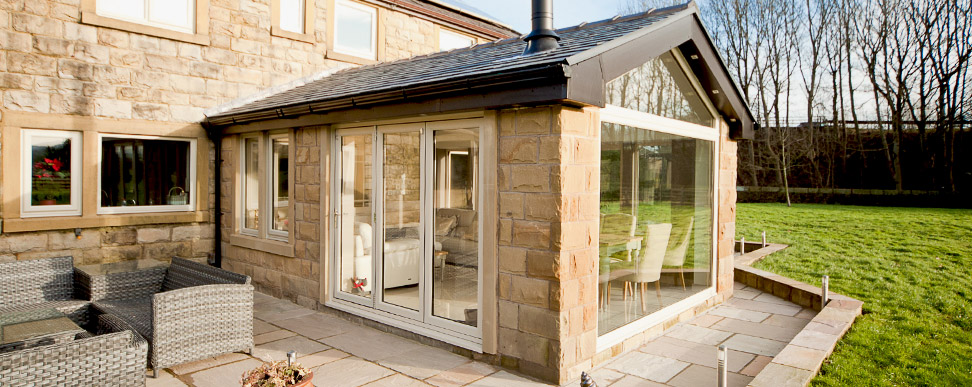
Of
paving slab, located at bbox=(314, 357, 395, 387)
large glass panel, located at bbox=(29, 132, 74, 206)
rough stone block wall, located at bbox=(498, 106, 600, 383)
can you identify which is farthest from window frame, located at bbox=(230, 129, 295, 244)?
rough stone block wall, located at bbox=(498, 106, 600, 383)

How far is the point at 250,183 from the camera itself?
795 centimetres

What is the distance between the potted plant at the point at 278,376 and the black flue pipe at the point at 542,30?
10.4ft

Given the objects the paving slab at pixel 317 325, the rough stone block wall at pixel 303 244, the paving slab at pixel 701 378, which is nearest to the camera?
the paving slab at pixel 701 378

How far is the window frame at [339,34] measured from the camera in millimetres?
9859

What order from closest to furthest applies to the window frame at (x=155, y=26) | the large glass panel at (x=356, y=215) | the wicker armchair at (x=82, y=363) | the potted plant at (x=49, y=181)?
the wicker armchair at (x=82, y=363) < the large glass panel at (x=356, y=215) < the potted plant at (x=49, y=181) < the window frame at (x=155, y=26)

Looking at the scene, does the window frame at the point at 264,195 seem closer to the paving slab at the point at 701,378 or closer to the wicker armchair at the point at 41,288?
the wicker armchair at the point at 41,288

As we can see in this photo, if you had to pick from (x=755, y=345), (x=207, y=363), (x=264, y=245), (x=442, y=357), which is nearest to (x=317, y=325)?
(x=207, y=363)

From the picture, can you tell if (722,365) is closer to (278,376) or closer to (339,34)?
(278,376)

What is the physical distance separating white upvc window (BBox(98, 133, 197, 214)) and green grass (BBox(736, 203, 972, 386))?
8117 millimetres

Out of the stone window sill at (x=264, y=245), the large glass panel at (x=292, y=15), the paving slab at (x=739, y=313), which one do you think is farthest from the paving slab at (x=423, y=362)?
the large glass panel at (x=292, y=15)

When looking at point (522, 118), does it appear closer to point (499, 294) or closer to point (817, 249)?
point (499, 294)

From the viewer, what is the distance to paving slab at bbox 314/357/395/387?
14.3 feet

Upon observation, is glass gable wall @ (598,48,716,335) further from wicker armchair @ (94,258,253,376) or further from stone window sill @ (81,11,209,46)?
stone window sill @ (81,11,209,46)

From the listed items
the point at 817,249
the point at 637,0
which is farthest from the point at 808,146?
the point at 817,249
